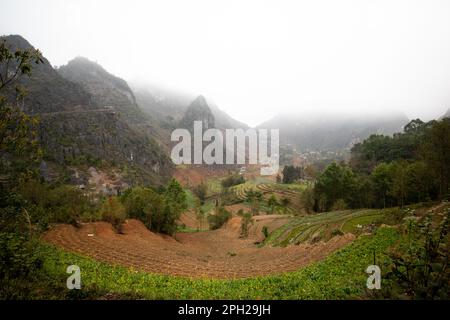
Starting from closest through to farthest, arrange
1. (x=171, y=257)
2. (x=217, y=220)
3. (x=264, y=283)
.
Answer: (x=264, y=283), (x=171, y=257), (x=217, y=220)

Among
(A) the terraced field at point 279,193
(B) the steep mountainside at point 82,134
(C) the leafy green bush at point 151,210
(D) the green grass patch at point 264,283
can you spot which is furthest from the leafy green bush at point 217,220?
(B) the steep mountainside at point 82,134

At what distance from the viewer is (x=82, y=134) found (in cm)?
14175

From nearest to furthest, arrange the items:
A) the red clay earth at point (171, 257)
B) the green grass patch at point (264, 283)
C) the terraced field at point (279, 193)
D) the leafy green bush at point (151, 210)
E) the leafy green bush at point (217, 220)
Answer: the green grass patch at point (264, 283), the red clay earth at point (171, 257), the leafy green bush at point (151, 210), the leafy green bush at point (217, 220), the terraced field at point (279, 193)

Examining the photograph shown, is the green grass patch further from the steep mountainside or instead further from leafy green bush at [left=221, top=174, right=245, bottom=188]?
leafy green bush at [left=221, top=174, right=245, bottom=188]

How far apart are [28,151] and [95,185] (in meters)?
117

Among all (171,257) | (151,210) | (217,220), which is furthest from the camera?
(217,220)

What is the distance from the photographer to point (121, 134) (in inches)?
6614

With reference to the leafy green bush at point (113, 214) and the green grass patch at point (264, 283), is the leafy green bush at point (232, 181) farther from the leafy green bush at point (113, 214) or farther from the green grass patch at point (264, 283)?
the green grass patch at point (264, 283)

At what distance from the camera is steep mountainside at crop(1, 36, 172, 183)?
126000 mm

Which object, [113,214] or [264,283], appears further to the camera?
[113,214]

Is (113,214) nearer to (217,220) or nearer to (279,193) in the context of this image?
(217,220)

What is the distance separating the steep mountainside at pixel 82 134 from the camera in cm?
12600

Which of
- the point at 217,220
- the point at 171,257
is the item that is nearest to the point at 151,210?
the point at 171,257

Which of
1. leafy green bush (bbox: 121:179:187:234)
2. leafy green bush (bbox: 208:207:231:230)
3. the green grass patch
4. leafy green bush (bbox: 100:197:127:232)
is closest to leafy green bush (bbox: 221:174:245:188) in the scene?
leafy green bush (bbox: 208:207:231:230)
